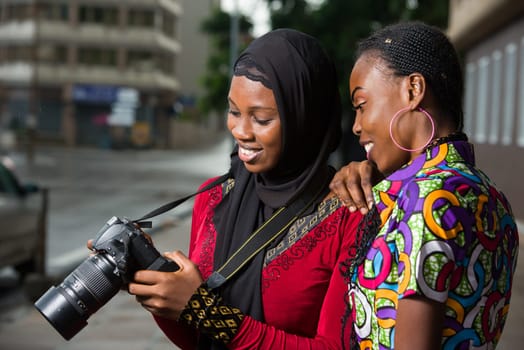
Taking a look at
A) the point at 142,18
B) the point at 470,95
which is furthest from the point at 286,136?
the point at 142,18

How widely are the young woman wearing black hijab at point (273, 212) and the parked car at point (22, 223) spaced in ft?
22.6

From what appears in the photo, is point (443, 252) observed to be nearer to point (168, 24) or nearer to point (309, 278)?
point (309, 278)

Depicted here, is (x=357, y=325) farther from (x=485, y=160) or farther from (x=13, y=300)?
(x=485, y=160)

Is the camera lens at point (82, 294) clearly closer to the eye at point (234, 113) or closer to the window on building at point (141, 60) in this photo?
the eye at point (234, 113)

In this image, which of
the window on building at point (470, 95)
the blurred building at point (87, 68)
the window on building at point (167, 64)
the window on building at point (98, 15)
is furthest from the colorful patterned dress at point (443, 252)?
the window on building at point (167, 64)

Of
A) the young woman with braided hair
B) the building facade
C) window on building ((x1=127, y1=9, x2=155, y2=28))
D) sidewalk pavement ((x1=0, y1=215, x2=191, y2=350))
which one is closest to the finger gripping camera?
the young woman with braided hair

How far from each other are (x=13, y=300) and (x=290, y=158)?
6982 millimetres

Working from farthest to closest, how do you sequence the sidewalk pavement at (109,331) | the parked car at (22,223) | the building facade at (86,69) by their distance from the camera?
the building facade at (86,69) → the parked car at (22,223) → the sidewalk pavement at (109,331)

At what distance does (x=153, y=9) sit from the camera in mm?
60312

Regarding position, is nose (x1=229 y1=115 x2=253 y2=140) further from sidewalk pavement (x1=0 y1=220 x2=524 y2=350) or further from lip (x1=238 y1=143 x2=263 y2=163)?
sidewalk pavement (x1=0 y1=220 x2=524 y2=350)

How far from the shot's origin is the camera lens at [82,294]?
1.88 meters

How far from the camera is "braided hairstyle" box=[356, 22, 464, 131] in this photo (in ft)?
5.73

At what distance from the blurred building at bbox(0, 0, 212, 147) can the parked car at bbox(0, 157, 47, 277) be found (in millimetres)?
48914

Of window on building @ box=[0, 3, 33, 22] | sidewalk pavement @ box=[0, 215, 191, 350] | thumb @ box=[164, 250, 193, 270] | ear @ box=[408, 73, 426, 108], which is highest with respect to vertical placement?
window on building @ box=[0, 3, 33, 22]
